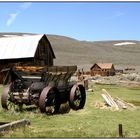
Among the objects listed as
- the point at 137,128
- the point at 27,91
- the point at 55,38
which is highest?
the point at 55,38

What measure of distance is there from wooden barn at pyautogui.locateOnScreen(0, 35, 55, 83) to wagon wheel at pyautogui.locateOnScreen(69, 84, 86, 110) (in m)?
22.9

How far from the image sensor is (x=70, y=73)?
18453 millimetres

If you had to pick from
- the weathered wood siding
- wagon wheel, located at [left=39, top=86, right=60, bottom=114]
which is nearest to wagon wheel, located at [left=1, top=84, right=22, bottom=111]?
wagon wheel, located at [left=39, top=86, right=60, bottom=114]

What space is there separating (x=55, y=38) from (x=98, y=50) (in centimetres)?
2637

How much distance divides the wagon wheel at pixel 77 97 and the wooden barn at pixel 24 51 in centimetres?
2294

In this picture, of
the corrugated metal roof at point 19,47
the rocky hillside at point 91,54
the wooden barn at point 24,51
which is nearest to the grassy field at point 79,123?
the wooden barn at point 24,51

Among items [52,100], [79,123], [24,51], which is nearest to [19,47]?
[24,51]

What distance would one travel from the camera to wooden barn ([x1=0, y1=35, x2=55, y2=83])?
140 ft

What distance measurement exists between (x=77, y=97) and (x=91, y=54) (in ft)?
364

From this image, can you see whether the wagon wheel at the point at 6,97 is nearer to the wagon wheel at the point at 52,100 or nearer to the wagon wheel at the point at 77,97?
the wagon wheel at the point at 52,100

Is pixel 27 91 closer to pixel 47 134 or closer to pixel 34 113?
pixel 34 113

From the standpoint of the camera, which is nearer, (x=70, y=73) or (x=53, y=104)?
(x=53, y=104)

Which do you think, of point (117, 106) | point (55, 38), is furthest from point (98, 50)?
point (117, 106)

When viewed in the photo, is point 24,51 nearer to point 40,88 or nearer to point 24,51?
point 24,51
